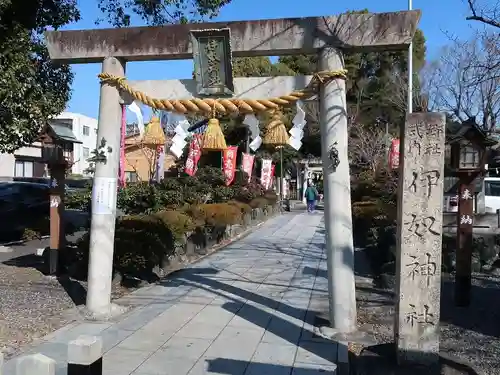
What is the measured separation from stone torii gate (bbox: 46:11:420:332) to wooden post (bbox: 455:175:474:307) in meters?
2.62

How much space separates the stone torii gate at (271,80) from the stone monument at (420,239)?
1528mm

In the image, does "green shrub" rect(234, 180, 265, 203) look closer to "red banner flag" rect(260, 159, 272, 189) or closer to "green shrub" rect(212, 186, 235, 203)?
"green shrub" rect(212, 186, 235, 203)

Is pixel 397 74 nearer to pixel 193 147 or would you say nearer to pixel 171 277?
pixel 193 147

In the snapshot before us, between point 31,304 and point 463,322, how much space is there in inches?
252

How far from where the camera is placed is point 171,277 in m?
10.3

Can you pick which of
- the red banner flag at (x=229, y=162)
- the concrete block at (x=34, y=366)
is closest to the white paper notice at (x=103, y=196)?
the concrete block at (x=34, y=366)

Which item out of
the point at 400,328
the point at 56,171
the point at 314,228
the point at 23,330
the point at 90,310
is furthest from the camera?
the point at 314,228

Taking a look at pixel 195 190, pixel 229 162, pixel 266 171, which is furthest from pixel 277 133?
pixel 266 171

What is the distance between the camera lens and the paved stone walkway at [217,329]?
17.8 feet

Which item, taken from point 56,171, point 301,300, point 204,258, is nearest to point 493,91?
point 204,258

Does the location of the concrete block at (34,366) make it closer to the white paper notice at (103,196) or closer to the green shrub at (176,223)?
the white paper notice at (103,196)

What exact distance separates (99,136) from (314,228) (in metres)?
14.6

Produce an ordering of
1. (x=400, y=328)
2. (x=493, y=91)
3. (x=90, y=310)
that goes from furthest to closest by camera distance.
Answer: (x=493, y=91)
(x=90, y=310)
(x=400, y=328)

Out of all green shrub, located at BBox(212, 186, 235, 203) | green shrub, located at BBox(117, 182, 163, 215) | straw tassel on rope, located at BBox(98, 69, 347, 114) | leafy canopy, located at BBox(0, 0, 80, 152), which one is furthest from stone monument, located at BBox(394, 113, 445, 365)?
green shrub, located at BBox(212, 186, 235, 203)
